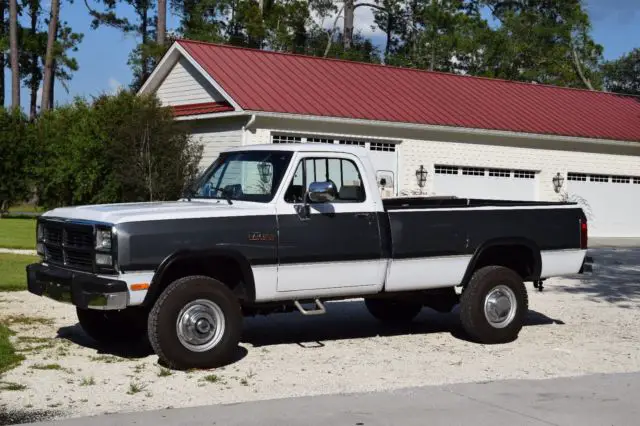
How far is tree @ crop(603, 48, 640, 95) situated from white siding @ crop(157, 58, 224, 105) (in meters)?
47.1

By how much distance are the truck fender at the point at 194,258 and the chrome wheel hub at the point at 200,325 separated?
31 centimetres

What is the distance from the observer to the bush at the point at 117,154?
23359 millimetres

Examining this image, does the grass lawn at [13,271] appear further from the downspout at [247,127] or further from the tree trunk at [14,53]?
the tree trunk at [14,53]

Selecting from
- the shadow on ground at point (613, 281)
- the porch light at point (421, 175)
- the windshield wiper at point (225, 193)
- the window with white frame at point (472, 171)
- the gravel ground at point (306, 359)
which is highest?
the window with white frame at point (472, 171)

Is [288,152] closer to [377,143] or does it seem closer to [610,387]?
[610,387]

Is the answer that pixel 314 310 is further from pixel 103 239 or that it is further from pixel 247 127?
pixel 247 127

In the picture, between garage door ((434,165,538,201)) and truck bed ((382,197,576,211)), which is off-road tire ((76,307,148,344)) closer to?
truck bed ((382,197,576,211))

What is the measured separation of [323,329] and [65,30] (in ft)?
140

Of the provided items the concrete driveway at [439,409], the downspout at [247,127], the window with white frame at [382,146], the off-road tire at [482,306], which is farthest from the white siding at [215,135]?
the concrete driveway at [439,409]

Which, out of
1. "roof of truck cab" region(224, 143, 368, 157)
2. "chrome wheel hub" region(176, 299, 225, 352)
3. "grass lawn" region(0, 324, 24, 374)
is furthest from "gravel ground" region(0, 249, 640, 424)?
"roof of truck cab" region(224, 143, 368, 157)

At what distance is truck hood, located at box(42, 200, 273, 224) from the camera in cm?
816

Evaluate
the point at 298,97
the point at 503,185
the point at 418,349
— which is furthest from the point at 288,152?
the point at 503,185

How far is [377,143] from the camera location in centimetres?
2561

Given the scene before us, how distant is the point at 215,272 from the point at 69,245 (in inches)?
53.3
